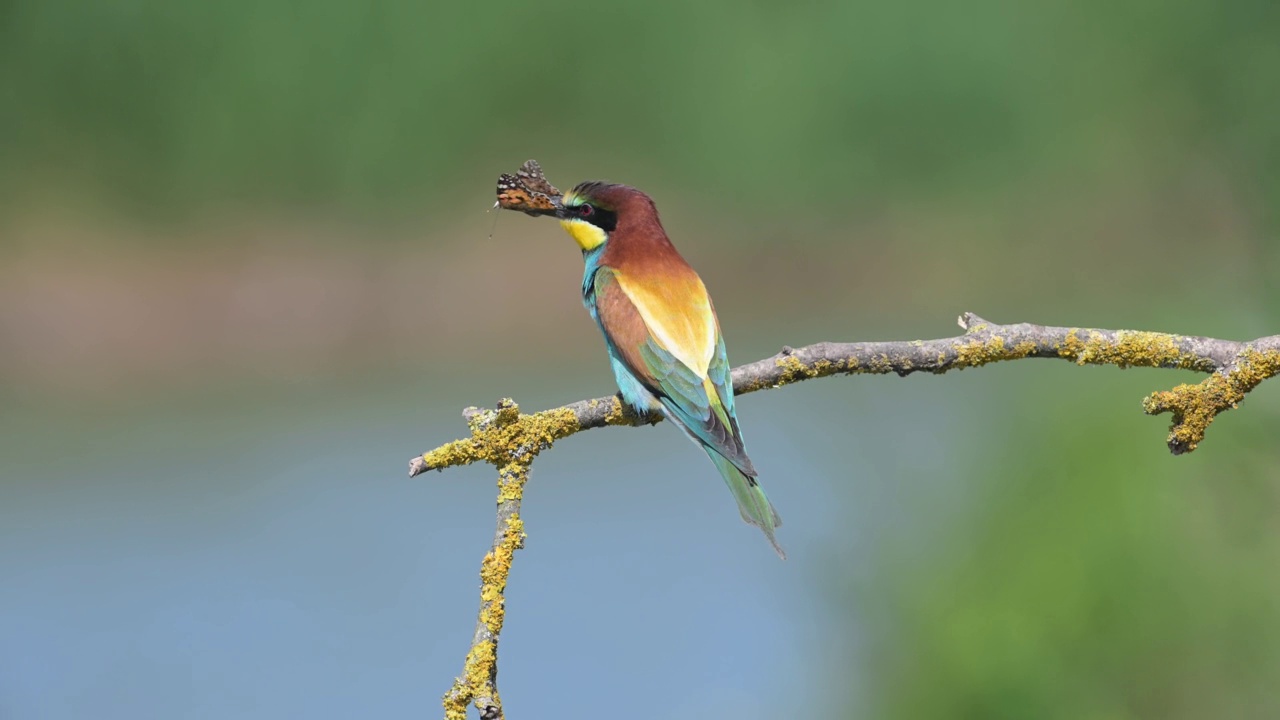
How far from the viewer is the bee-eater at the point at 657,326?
2012 mm

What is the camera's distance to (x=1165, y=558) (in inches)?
114

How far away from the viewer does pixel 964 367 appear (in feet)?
5.38

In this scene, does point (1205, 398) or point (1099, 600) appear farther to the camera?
point (1099, 600)

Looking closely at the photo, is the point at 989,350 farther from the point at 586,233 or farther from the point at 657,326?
the point at 586,233

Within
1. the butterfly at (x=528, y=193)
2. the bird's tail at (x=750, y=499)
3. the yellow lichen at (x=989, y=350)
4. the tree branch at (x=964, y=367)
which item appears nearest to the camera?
the tree branch at (x=964, y=367)

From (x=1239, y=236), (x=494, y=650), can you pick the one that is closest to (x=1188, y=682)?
(x=494, y=650)

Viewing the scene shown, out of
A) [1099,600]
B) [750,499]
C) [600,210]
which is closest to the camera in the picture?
[750,499]

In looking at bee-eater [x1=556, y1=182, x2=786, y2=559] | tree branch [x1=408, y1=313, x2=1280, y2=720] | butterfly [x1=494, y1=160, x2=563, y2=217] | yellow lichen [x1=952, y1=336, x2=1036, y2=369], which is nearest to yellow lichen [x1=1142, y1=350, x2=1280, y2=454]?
tree branch [x1=408, y1=313, x2=1280, y2=720]

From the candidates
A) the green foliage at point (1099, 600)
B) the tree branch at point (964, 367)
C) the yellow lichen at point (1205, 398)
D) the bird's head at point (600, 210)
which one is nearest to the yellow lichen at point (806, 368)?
the tree branch at point (964, 367)

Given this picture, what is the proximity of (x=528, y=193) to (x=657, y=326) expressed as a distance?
48 centimetres

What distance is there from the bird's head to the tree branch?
2.51 ft

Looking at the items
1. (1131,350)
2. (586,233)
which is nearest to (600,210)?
(586,233)

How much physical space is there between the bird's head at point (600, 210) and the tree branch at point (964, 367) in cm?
77

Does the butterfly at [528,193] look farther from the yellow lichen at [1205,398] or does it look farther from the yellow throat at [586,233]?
the yellow lichen at [1205,398]
